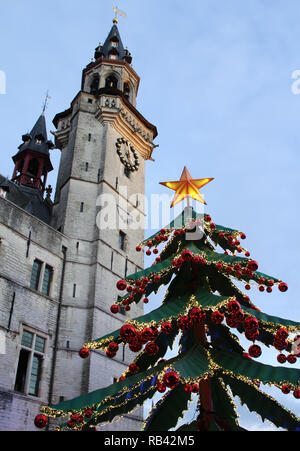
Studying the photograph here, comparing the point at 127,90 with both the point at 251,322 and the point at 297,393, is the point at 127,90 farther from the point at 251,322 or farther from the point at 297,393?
the point at 297,393

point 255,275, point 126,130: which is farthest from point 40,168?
point 255,275

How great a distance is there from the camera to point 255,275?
7.00 metres

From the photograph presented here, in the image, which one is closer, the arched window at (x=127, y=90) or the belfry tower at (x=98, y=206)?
the belfry tower at (x=98, y=206)

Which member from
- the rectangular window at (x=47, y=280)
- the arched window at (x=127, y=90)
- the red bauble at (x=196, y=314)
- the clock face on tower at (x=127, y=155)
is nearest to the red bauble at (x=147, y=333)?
the red bauble at (x=196, y=314)

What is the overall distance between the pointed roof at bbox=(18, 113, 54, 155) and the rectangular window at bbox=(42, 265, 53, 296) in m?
12.0

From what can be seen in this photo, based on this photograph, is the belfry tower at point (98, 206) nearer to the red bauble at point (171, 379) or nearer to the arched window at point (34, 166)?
the arched window at point (34, 166)

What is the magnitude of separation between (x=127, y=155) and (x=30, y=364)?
14.4m

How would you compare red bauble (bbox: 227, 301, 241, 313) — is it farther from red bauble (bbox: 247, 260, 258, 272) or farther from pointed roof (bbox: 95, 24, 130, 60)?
pointed roof (bbox: 95, 24, 130, 60)

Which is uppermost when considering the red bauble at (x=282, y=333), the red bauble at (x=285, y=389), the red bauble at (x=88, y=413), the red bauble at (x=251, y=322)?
the red bauble at (x=251, y=322)

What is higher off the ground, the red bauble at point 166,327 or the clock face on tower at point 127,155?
the clock face on tower at point 127,155

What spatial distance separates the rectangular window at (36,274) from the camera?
54.1 feet

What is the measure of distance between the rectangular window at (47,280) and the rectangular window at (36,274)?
0.37m

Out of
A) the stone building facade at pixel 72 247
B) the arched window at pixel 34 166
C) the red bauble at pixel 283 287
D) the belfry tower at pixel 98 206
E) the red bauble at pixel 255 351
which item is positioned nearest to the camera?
the red bauble at pixel 255 351

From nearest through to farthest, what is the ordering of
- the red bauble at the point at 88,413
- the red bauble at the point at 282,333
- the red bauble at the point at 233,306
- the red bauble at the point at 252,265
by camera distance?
1. the red bauble at the point at 233,306
2. the red bauble at the point at 282,333
3. the red bauble at the point at 88,413
4. the red bauble at the point at 252,265
